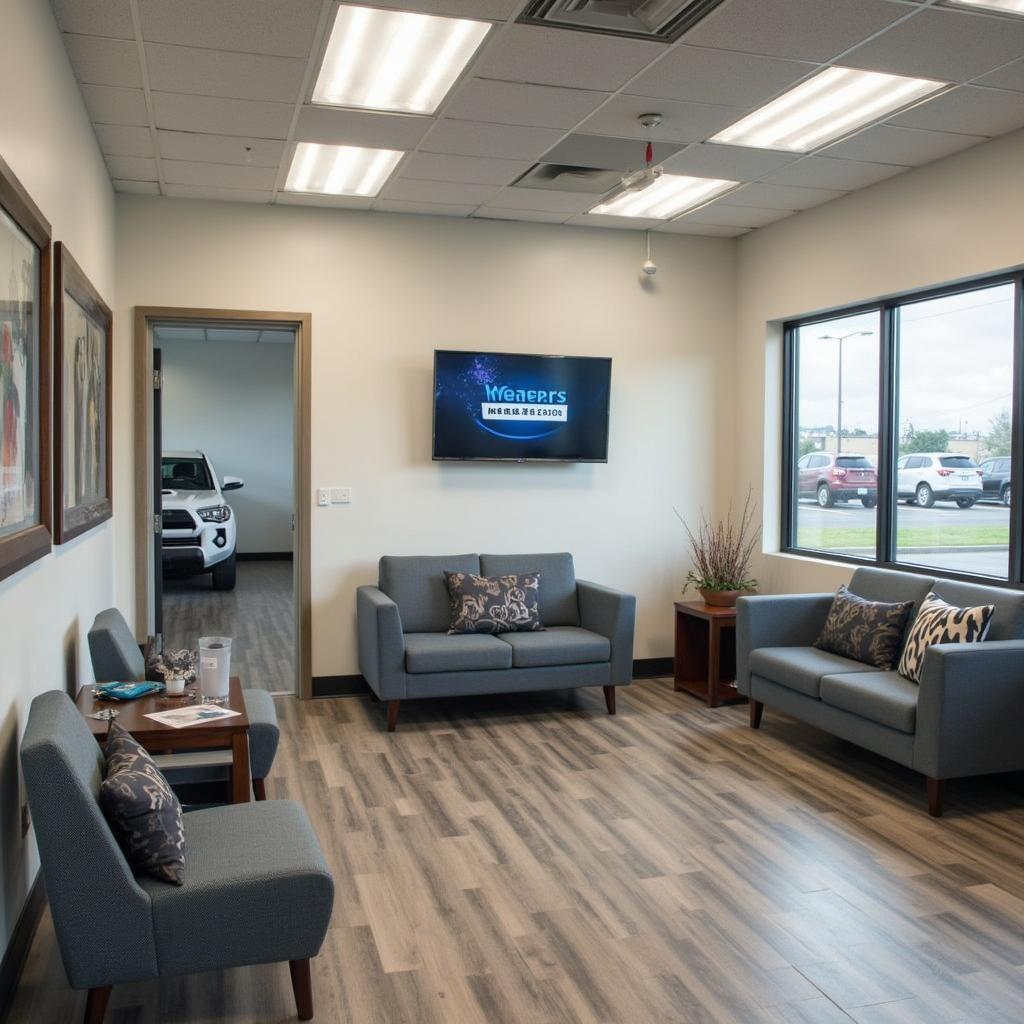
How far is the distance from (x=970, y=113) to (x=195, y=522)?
7.34 meters

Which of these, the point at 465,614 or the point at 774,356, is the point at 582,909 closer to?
the point at 465,614

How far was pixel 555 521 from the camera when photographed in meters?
5.95

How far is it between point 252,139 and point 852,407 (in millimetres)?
3330

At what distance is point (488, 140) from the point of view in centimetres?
426

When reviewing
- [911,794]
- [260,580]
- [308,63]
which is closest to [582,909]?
[911,794]

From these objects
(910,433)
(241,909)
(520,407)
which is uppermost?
(520,407)

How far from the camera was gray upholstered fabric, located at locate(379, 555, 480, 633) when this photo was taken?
5.36m

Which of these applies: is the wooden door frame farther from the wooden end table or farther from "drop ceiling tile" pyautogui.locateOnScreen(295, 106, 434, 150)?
the wooden end table

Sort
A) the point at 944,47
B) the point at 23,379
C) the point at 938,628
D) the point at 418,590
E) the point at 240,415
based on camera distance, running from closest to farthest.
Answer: the point at 23,379
the point at 944,47
the point at 938,628
the point at 418,590
the point at 240,415

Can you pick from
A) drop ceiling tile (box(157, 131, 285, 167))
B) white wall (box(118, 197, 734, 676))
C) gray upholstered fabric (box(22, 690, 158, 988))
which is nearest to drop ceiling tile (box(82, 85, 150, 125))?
A: drop ceiling tile (box(157, 131, 285, 167))

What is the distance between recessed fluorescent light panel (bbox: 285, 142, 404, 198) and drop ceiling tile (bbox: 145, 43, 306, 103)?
2.12ft

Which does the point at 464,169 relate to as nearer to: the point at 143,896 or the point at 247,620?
the point at 143,896

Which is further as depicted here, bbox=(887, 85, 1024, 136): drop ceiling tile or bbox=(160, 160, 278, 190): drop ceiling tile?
bbox=(160, 160, 278, 190): drop ceiling tile

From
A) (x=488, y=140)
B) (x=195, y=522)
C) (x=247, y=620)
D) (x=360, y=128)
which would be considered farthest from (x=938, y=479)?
(x=195, y=522)
